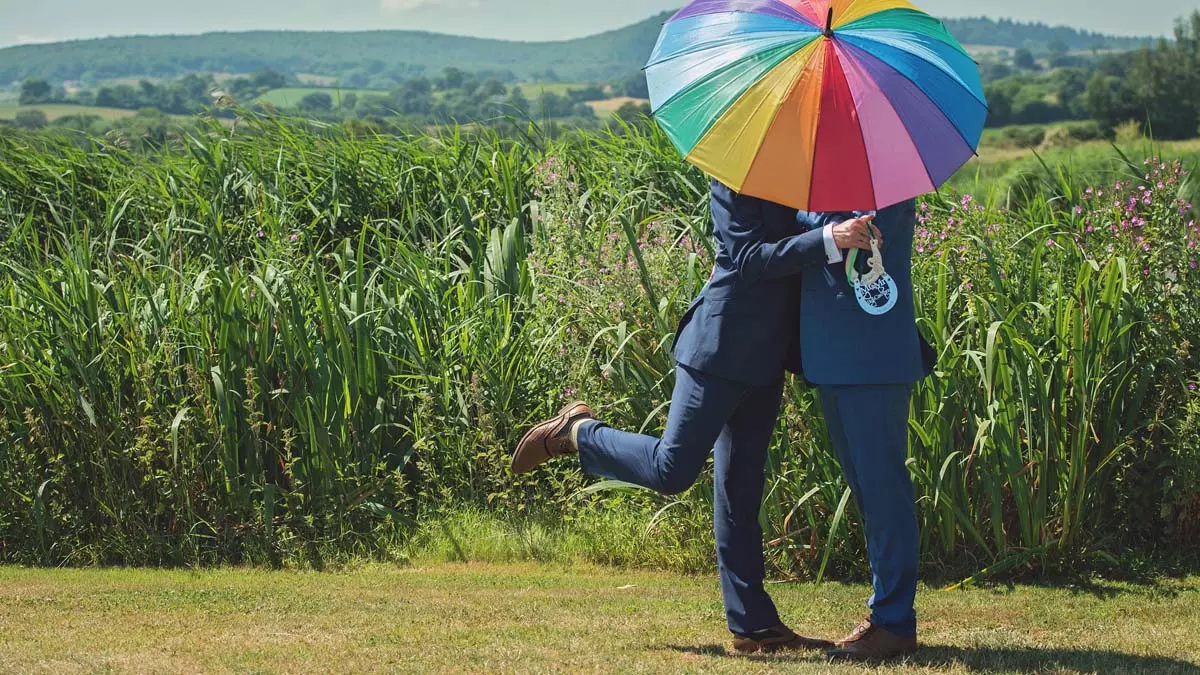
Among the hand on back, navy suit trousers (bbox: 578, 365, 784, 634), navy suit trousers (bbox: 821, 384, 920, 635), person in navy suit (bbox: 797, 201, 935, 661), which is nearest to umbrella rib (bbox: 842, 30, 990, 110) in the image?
person in navy suit (bbox: 797, 201, 935, 661)

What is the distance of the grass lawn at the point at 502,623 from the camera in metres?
3.80

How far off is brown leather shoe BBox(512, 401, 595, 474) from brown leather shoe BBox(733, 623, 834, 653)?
2.64ft

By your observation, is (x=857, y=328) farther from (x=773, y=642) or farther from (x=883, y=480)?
(x=773, y=642)

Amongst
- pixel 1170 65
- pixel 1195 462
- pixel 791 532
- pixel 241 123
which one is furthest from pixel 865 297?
pixel 1170 65

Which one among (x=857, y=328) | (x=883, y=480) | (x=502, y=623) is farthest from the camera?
(x=502, y=623)

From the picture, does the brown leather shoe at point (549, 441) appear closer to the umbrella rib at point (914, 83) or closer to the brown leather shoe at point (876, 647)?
the brown leather shoe at point (876, 647)

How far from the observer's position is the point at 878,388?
3594 millimetres

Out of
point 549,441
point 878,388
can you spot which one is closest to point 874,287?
point 878,388

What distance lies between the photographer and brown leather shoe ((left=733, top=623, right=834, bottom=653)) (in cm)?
390

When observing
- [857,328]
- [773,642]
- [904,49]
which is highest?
[904,49]

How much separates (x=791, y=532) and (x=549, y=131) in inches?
173

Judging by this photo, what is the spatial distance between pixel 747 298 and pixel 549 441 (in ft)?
3.01

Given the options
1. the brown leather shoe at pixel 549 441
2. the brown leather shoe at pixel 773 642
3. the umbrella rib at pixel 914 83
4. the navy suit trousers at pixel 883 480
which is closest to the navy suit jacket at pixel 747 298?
the navy suit trousers at pixel 883 480

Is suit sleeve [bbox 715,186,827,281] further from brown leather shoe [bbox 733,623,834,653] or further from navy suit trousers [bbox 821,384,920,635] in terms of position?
brown leather shoe [bbox 733,623,834,653]
